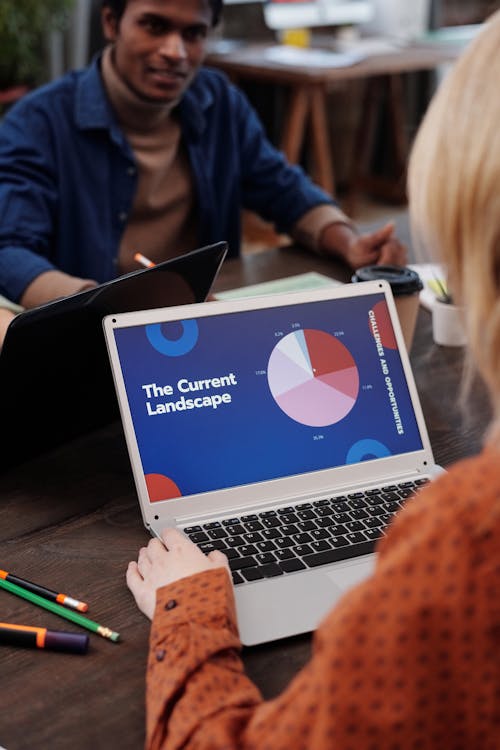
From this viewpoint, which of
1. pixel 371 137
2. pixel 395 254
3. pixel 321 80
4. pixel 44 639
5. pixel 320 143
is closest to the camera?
pixel 44 639

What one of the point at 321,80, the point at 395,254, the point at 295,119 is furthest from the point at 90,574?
the point at 295,119

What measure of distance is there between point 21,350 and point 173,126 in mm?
1208

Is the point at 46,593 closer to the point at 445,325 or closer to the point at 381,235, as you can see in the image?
the point at 445,325

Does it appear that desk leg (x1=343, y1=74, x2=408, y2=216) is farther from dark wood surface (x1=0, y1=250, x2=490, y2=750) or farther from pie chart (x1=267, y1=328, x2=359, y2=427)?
pie chart (x1=267, y1=328, x2=359, y2=427)

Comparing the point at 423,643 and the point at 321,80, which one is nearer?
the point at 423,643

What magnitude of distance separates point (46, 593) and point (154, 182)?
1333 millimetres

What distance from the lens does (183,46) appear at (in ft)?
6.29

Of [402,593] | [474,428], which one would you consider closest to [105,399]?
[474,428]

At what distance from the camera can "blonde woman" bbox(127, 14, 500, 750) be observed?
52 cm

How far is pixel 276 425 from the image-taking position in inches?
39.6

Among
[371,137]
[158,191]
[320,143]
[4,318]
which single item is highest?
[4,318]

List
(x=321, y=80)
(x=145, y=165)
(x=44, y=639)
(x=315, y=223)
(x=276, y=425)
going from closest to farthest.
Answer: (x=44, y=639), (x=276, y=425), (x=315, y=223), (x=145, y=165), (x=321, y=80)

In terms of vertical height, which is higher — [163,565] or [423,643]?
[423,643]

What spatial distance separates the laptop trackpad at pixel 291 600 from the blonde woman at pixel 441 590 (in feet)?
0.53
